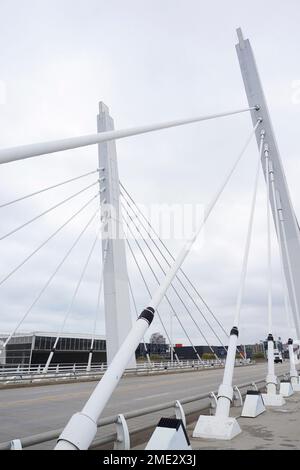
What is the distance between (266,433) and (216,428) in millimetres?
1363

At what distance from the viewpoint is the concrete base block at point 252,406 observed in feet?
36.9

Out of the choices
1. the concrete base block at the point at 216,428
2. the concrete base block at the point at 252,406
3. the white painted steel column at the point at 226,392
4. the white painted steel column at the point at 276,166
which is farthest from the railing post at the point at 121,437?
the white painted steel column at the point at 276,166

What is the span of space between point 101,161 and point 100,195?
211cm

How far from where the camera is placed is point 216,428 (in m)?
8.45

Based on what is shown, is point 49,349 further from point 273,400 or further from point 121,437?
point 121,437

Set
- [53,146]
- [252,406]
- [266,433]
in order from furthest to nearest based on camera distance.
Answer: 1. [252,406]
2. [266,433]
3. [53,146]

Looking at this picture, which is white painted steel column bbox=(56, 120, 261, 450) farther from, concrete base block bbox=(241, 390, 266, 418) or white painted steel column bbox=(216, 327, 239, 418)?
concrete base block bbox=(241, 390, 266, 418)

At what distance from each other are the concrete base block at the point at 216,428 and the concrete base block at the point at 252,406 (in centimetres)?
275

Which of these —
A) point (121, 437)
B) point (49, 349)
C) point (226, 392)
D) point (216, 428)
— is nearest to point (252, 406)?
point (226, 392)

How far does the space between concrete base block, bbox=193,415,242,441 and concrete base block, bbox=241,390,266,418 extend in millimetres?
2746

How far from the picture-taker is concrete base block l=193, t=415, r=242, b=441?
8359 mm

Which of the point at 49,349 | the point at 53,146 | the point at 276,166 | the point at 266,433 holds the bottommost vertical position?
the point at 266,433

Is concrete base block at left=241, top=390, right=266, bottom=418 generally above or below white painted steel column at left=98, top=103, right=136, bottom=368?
below

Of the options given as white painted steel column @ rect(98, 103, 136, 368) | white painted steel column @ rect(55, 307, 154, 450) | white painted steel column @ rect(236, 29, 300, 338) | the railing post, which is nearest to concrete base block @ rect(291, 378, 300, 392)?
white painted steel column @ rect(236, 29, 300, 338)
